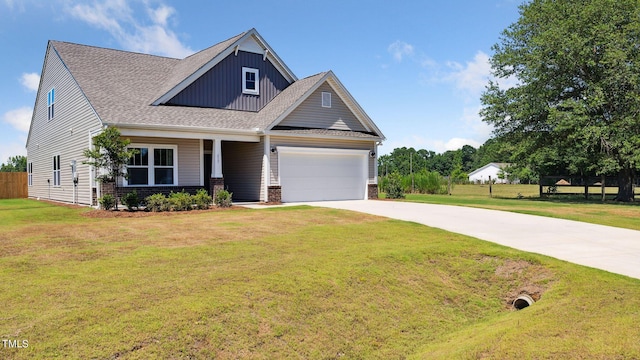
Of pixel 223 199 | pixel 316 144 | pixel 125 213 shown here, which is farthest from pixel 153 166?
pixel 316 144

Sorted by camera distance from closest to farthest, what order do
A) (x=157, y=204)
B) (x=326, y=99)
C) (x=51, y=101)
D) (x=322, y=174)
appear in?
1. (x=157, y=204)
2. (x=322, y=174)
3. (x=326, y=99)
4. (x=51, y=101)

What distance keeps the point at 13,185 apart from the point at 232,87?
19.3 meters

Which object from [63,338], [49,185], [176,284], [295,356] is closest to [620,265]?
[295,356]

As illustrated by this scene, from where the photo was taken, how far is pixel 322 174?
21.7 metres

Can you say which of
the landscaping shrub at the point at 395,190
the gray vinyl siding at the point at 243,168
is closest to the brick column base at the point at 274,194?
the gray vinyl siding at the point at 243,168

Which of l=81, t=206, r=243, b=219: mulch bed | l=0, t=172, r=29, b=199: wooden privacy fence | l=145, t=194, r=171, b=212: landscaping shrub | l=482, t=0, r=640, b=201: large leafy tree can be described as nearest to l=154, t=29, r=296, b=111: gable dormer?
l=145, t=194, r=171, b=212: landscaping shrub

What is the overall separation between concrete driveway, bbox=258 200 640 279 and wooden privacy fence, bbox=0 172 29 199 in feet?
88.6

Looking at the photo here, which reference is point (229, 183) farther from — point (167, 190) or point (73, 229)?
point (73, 229)

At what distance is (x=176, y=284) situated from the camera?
259 inches

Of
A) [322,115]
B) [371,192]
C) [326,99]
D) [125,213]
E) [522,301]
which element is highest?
[326,99]

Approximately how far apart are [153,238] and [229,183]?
13144 mm

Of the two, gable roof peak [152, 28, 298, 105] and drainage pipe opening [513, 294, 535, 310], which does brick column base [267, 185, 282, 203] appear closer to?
gable roof peak [152, 28, 298, 105]

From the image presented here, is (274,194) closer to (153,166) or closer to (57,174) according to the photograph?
(153,166)

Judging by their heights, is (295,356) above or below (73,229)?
below
